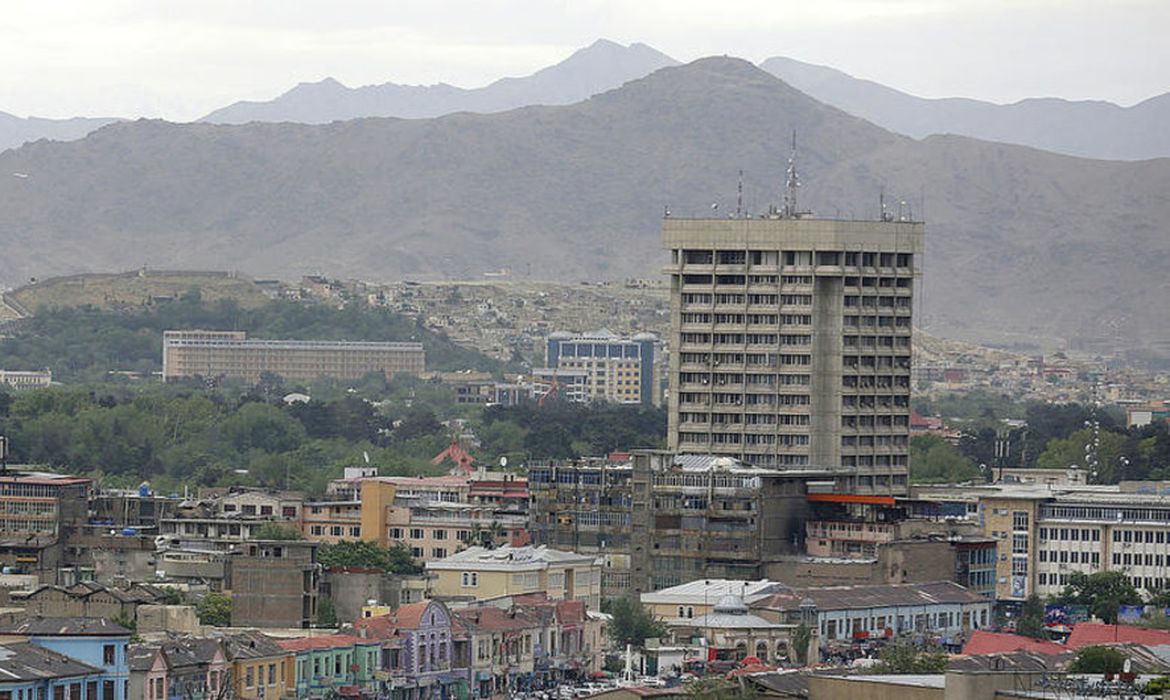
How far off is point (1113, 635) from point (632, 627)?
17.8 metres

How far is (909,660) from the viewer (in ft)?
317

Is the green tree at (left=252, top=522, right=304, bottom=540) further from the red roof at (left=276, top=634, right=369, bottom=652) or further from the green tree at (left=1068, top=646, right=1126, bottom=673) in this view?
the green tree at (left=1068, top=646, right=1126, bottom=673)

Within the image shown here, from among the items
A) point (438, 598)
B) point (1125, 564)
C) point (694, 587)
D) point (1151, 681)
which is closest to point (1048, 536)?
point (1125, 564)

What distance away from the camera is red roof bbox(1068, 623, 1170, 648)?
10662cm

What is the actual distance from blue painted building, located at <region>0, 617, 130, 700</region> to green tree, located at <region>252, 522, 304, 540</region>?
46.5 meters

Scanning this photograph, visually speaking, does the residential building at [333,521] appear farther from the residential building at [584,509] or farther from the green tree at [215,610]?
the green tree at [215,610]

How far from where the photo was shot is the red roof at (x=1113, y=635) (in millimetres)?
106625

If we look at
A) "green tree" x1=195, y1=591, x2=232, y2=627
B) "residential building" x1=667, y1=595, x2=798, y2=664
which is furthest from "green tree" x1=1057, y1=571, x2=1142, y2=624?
"green tree" x1=195, y1=591, x2=232, y2=627

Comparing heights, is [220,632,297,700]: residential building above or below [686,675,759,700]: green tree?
below

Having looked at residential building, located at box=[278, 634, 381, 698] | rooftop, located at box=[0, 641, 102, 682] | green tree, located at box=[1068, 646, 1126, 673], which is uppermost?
green tree, located at box=[1068, 646, 1126, 673]

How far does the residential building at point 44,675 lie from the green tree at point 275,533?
50.3 m

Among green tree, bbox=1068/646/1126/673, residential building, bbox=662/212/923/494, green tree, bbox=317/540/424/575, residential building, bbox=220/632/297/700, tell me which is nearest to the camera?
green tree, bbox=1068/646/1126/673

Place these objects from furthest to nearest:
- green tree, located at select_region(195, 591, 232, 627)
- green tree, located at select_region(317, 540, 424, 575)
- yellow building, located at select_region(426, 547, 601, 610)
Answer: green tree, located at select_region(317, 540, 424, 575)
yellow building, located at select_region(426, 547, 601, 610)
green tree, located at select_region(195, 591, 232, 627)

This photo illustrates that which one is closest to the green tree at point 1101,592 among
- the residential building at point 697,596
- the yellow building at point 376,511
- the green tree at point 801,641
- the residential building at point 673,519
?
the residential building at point 673,519
